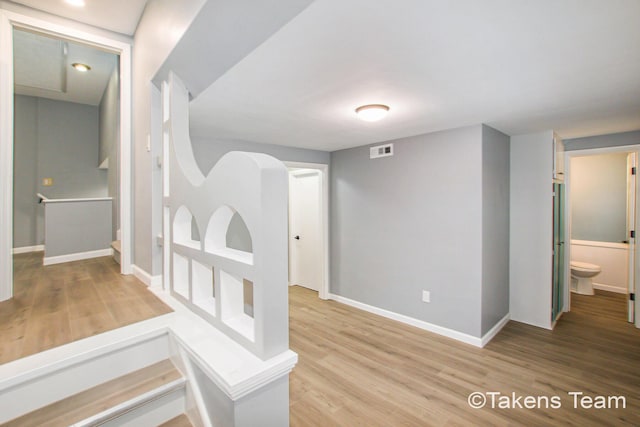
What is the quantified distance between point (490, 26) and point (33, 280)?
3.80m

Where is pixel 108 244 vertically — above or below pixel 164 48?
below

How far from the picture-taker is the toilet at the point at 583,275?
4.32 m

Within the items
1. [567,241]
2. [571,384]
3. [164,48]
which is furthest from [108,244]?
[567,241]

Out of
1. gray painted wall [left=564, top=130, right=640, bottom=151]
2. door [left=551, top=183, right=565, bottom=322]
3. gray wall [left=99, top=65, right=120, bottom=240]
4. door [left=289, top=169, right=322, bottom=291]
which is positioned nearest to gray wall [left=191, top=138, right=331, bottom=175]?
door [left=289, top=169, right=322, bottom=291]

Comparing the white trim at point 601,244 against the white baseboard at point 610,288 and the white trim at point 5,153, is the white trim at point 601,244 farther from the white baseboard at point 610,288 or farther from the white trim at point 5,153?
the white trim at point 5,153

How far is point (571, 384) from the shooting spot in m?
2.35

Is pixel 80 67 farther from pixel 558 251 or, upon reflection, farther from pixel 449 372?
pixel 558 251

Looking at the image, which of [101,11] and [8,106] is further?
[101,11]

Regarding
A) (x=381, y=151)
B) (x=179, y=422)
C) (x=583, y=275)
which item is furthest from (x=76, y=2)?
(x=583, y=275)

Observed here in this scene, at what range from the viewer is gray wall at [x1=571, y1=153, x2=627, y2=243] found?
460cm

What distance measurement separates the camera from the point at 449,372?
2549 mm

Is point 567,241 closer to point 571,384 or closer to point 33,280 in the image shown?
point 571,384

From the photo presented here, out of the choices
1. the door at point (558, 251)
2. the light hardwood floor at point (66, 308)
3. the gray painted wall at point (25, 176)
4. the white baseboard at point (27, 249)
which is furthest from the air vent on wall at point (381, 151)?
the gray painted wall at point (25, 176)

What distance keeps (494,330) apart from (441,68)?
119 inches
